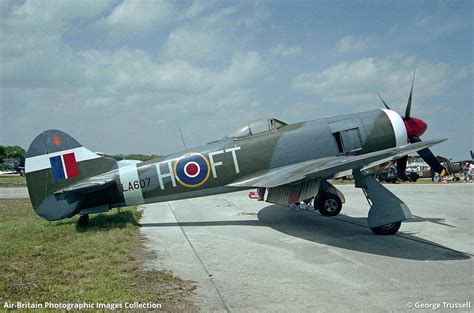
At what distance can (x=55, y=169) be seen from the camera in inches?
356

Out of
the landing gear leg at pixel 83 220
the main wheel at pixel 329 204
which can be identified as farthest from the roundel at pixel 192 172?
the main wheel at pixel 329 204

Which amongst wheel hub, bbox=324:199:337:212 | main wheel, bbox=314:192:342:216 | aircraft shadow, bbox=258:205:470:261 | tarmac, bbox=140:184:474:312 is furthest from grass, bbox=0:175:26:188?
wheel hub, bbox=324:199:337:212

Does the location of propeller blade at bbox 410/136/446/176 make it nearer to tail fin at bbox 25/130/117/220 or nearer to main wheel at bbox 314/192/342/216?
main wheel at bbox 314/192/342/216

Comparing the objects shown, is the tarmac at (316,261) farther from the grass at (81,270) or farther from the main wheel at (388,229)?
the grass at (81,270)

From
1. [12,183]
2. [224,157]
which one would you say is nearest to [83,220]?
[224,157]

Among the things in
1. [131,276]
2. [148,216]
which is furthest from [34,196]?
[131,276]

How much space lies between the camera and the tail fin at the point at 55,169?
348 inches

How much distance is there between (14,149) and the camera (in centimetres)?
14575

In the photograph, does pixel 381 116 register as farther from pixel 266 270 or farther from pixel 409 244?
pixel 266 270

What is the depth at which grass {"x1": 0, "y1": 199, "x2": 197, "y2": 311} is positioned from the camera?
4.40m

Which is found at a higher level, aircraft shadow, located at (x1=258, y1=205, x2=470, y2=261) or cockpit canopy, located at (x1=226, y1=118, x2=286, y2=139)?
cockpit canopy, located at (x1=226, y1=118, x2=286, y2=139)

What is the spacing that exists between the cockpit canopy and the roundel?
1.10 meters

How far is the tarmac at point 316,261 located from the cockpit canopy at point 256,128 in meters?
2.30

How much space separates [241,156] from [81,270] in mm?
4948
